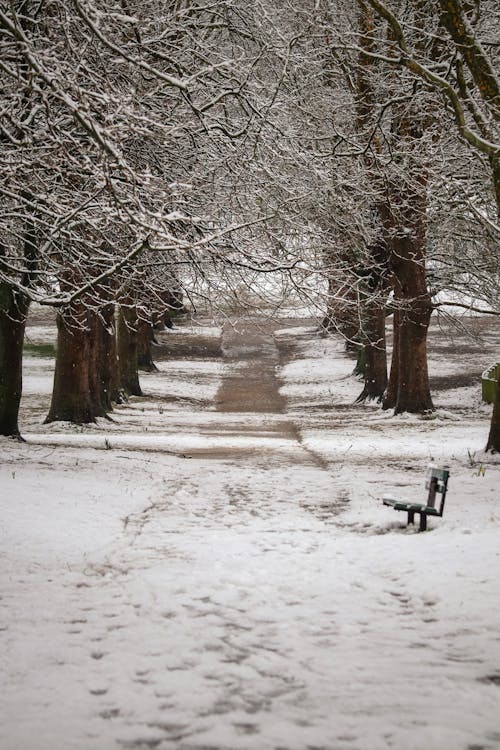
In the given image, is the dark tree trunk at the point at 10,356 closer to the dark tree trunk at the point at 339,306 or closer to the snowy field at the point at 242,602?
the snowy field at the point at 242,602

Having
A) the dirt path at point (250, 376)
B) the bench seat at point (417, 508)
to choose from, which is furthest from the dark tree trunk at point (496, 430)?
the dirt path at point (250, 376)

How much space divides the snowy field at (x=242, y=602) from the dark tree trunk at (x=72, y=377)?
328 cm

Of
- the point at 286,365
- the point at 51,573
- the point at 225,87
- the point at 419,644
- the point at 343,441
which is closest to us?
the point at 419,644

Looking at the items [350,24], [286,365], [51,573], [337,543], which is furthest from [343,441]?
[286,365]

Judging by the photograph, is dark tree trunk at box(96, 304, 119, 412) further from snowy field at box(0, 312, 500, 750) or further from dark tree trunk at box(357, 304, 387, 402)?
dark tree trunk at box(357, 304, 387, 402)

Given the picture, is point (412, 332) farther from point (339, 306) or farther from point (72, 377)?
point (72, 377)

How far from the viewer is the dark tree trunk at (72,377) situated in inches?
662

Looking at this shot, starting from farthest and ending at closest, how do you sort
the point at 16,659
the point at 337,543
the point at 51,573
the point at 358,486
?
the point at 358,486 < the point at 337,543 < the point at 51,573 < the point at 16,659

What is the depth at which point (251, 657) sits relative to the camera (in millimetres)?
4793

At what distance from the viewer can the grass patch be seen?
126ft

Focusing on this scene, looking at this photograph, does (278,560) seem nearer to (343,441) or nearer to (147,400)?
(343,441)

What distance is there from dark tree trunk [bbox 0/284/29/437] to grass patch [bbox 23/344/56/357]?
25507mm

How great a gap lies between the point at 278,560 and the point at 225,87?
5741 millimetres

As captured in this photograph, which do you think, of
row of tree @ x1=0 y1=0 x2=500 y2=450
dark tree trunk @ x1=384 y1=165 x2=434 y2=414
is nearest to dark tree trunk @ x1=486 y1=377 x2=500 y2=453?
row of tree @ x1=0 y1=0 x2=500 y2=450
